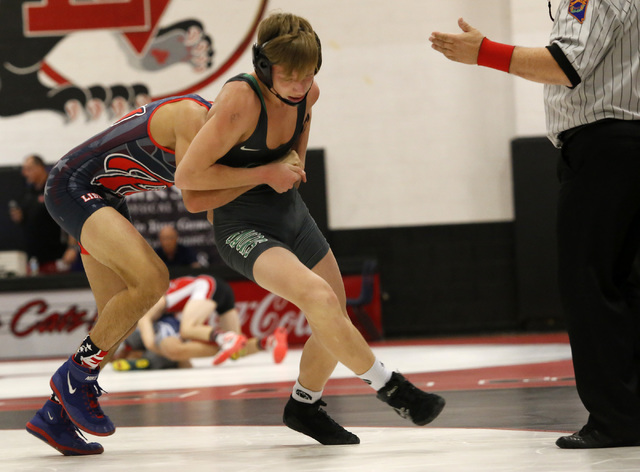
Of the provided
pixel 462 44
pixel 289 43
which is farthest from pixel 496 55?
pixel 289 43

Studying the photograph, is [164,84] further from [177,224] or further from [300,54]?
[300,54]

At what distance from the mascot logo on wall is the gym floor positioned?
14.8ft

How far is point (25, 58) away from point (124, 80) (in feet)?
4.00

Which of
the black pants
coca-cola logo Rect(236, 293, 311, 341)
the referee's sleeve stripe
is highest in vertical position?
the referee's sleeve stripe

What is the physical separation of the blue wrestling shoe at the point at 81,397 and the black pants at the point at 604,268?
5.26ft

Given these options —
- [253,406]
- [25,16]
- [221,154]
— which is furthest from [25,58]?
[221,154]

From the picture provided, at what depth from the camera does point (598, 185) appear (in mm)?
2453

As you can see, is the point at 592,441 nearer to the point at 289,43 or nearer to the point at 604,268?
the point at 604,268

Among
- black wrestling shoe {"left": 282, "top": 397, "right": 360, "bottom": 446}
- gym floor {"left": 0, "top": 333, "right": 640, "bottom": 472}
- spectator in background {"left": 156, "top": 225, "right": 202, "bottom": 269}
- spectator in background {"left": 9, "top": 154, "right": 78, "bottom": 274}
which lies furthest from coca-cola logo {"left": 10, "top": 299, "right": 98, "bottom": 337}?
black wrestling shoe {"left": 282, "top": 397, "right": 360, "bottom": 446}

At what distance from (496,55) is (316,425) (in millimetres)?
1350

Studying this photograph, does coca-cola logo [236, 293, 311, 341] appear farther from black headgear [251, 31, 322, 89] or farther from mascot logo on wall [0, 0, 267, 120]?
black headgear [251, 31, 322, 89]

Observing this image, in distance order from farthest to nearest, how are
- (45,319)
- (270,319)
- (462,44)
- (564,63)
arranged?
(45,319), (270,319), (462,44), (564,63)

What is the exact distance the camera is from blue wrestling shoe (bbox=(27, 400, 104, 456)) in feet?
9.60

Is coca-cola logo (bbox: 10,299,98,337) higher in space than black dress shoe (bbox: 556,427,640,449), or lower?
lower
